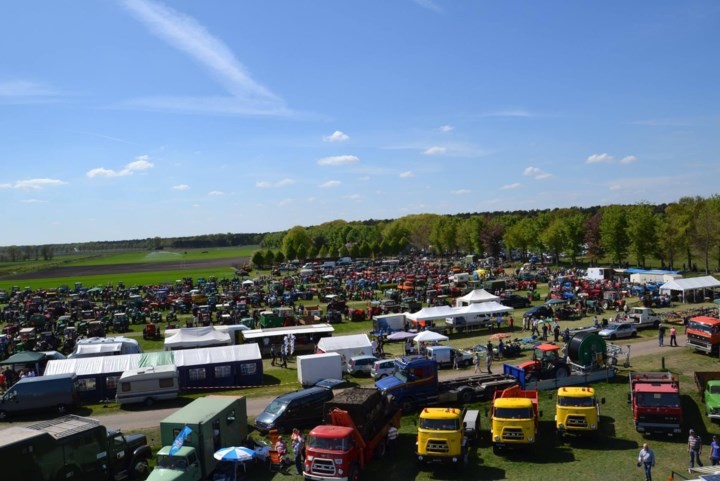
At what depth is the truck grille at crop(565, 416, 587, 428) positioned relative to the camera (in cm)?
1717

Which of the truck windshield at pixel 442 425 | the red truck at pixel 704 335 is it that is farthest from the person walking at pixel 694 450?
the red truck at pixel 704 335

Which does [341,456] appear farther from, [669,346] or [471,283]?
[471,283]

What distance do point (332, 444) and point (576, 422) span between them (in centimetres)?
813

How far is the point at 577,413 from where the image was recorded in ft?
56.6

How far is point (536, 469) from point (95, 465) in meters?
12.9

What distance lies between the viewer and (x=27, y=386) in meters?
23.9

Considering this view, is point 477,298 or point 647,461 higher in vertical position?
point 477,298

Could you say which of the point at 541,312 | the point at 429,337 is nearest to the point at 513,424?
the point at 429,337

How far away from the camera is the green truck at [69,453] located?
43.8ft

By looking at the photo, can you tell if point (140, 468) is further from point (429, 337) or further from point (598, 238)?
point (598, 238)

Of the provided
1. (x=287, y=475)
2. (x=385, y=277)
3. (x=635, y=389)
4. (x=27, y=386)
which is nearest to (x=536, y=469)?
(x=635, y=389)

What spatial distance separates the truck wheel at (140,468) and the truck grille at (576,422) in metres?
13.8

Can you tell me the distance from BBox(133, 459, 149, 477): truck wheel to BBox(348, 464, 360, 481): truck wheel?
7044 mm

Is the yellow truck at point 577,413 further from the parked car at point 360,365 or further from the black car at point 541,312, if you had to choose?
the black car at point 541,312
